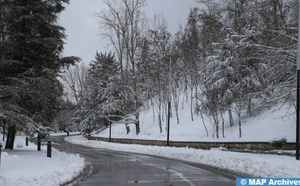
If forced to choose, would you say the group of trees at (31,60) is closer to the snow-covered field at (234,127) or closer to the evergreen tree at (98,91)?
the snow-covered field at (234,127)

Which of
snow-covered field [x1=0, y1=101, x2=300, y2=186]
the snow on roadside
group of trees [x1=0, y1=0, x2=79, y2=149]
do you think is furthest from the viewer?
group of trees [x1=0, y1=0, x2=79, y2=149]

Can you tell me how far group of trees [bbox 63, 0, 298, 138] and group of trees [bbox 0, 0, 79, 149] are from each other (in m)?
11.9

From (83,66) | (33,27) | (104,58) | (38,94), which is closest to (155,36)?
(104,58)

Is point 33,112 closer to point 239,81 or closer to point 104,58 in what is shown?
point 239,81

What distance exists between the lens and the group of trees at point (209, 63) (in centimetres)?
2652

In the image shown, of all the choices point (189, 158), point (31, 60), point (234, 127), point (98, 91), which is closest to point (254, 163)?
point (189, 158)

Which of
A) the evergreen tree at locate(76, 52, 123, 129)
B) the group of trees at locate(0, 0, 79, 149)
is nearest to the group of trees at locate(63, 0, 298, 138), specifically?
the evergreen tree at locate(76, 52, 123, 129)

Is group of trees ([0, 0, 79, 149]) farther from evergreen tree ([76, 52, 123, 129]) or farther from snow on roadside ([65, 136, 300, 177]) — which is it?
evergreen tree ([76, 52, 123, 129])

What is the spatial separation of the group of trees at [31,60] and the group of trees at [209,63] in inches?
470

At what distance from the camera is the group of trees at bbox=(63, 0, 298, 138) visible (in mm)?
26516

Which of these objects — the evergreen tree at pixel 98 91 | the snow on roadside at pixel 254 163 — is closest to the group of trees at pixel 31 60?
the snow on roadside at pixel 254 163

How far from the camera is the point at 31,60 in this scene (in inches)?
961

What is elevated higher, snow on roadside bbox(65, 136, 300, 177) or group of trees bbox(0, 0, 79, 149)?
group of trees bbox(0, 0, 79, 149)

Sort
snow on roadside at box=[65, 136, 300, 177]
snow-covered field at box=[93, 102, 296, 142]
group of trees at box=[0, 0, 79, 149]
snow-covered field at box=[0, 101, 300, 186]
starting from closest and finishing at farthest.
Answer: snow-covered field at box=[0, 101, 300, 186], snow on roadside at box=[65, 136, 300, 177], group of trees at box=[0, 0, 79, 149], snow-covered field at box=[93, 102, 296, 142]
